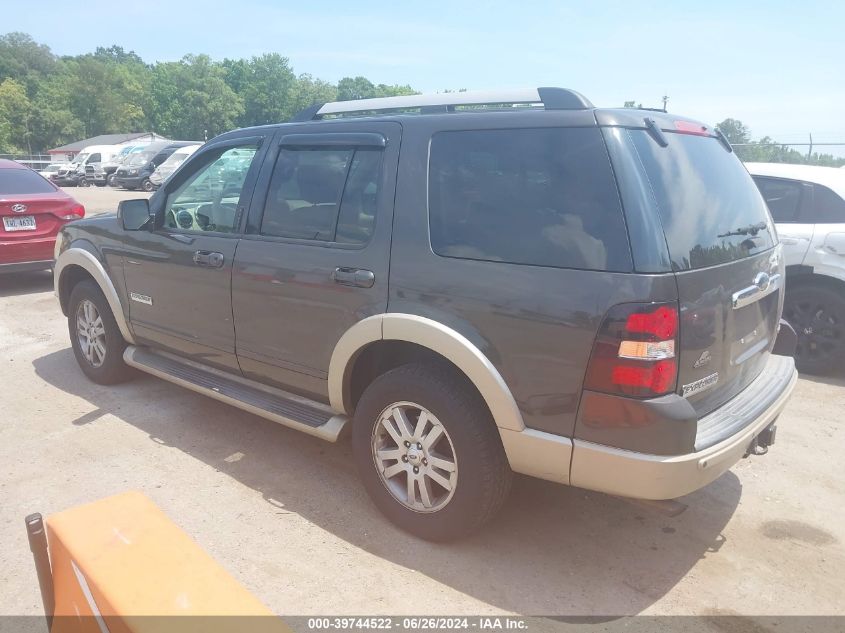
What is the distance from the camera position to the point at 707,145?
10.5 ft

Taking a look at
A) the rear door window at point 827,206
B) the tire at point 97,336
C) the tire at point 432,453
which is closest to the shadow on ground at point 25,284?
the tire at point 97,336

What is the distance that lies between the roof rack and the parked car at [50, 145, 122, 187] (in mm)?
34547

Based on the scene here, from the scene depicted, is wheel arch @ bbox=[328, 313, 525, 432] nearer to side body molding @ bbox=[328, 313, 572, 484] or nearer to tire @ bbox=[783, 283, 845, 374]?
side body molding @ bbox=[328, 313, 572, 484]

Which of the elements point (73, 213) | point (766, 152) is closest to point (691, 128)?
point (73, 213)

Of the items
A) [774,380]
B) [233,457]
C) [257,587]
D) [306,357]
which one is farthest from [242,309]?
[774,380]

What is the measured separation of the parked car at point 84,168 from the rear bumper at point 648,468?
120 feet

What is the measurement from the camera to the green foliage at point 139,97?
8269cm

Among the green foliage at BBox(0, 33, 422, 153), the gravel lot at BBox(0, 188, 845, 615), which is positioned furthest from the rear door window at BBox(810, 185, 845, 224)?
the green foliage at BBox(0, 33, 422, 153)

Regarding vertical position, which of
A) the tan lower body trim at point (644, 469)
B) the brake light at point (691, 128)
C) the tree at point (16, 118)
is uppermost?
the tree at point (16, 118)

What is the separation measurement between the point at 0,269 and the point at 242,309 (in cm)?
599

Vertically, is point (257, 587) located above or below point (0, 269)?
below

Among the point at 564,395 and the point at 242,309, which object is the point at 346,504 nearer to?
the point at 242,309

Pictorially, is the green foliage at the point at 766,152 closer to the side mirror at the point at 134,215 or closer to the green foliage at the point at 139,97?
the side mirror at the point at 134,215

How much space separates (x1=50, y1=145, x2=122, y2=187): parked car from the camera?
34.4 metres
